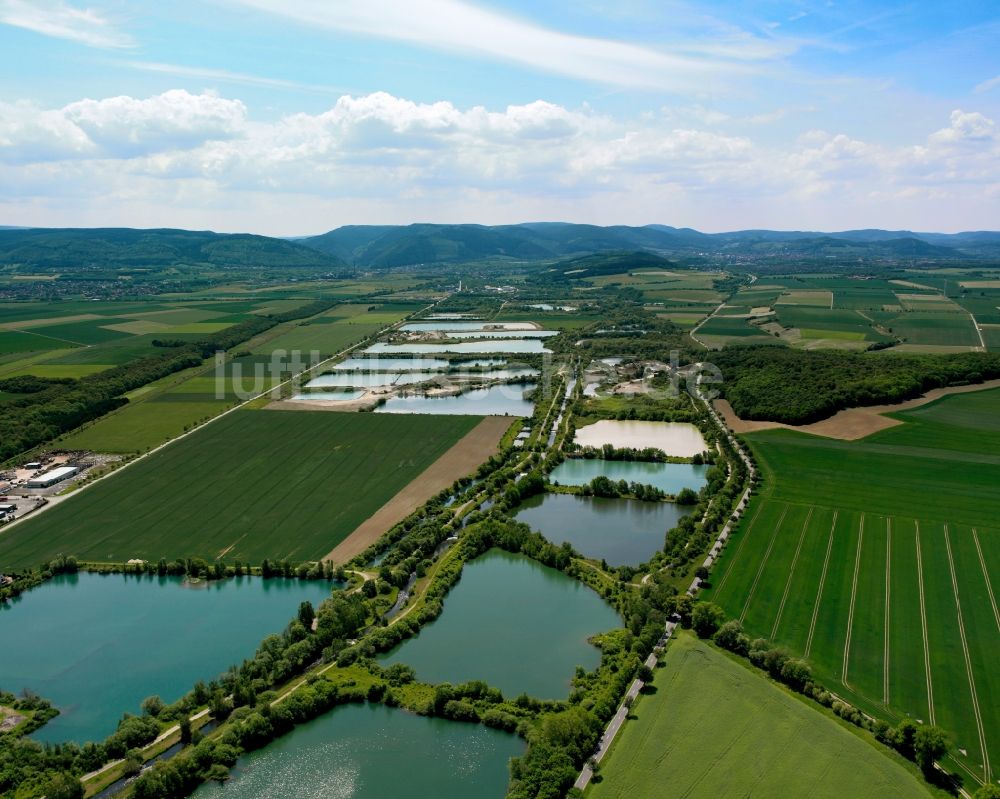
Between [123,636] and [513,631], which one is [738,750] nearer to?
[513,631]

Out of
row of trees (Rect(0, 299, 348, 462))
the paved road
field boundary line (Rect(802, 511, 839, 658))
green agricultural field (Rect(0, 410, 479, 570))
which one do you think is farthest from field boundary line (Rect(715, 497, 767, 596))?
row of trees (Rect(0, 299, 348, 462))

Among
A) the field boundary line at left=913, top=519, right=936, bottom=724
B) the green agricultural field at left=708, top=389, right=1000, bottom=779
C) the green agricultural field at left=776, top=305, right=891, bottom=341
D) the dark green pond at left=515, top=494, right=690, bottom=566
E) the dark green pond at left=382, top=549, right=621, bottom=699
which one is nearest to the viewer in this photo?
the field boundary line at left=913, top=519, right=936, bottom=724

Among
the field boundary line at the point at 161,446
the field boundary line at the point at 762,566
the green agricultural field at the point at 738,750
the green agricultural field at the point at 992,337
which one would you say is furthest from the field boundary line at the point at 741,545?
the green agricultural field at the point at 992,337

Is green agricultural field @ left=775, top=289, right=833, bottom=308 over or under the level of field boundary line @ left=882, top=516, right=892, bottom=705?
over

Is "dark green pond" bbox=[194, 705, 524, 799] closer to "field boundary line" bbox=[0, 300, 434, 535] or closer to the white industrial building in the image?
"field boundary line" bbox=[0, 300, 434, 535]

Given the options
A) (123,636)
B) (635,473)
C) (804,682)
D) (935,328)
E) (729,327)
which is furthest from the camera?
(729,327)

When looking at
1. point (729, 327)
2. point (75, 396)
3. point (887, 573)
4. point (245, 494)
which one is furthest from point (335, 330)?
point (887, 573)

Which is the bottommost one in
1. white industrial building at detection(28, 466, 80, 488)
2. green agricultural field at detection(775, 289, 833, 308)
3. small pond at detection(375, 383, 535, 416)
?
white industrial building at detection(28, 466, 80, 488)

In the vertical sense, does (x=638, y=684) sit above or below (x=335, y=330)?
below

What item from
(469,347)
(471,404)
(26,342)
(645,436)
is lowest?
(645,436)
